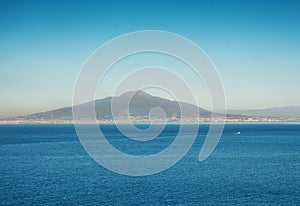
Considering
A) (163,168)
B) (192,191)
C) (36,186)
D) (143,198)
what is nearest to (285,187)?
(192,191)

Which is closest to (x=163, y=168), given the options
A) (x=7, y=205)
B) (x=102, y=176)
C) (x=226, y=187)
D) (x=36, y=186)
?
(x=102, y=176)

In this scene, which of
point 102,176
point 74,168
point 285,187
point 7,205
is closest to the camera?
point 7,205

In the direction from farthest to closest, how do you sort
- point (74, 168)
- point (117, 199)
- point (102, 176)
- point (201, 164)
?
1. point (201, 164)
2. point (74, 168)
3. point (102, 176)
4. point (117, 199)

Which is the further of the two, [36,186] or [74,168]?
[74,168]

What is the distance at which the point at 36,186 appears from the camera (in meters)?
59.8

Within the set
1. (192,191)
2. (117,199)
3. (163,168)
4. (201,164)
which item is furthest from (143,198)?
(201,164)

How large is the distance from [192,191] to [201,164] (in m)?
29.2

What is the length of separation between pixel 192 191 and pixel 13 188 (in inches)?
951

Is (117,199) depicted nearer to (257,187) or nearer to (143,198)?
(143,198)

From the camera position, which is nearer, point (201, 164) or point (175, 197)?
point (175, 197)

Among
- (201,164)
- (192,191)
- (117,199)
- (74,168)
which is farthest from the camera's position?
(201,164)

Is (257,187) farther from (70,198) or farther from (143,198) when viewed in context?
(70,198)

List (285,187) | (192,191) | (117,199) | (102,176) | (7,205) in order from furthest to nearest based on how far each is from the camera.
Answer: (102,176), (285,187), (192,191), (117,199), (7,205)

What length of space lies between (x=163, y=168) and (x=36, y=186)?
92.3 ft
